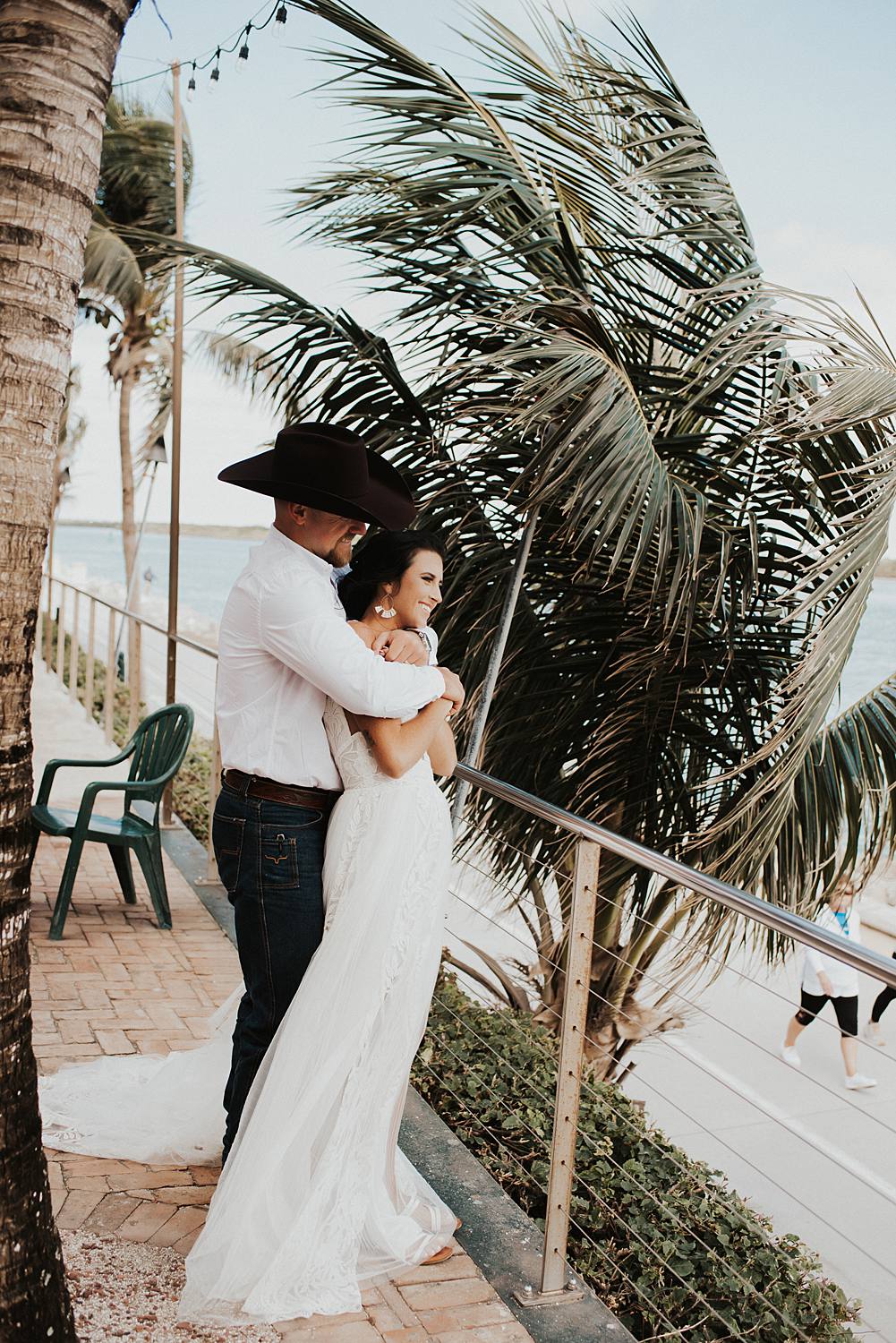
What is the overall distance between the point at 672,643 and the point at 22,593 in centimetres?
319

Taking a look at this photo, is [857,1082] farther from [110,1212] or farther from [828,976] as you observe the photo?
[110,1212]

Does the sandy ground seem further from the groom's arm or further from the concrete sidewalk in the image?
the concrete sidewalk

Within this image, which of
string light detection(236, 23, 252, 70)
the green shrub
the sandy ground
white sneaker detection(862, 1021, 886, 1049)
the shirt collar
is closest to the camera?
the sandy ground

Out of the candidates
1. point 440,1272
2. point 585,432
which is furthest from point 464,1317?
point 585,432

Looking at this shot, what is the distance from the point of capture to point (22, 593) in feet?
5.85

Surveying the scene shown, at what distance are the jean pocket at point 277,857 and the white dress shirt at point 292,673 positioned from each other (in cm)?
11

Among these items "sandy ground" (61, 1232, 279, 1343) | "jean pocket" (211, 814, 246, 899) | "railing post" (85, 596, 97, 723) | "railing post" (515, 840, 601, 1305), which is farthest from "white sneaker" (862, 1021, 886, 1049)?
"jean pocket" (211, 814, 246, 899)

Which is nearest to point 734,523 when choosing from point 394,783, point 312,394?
point 312,394

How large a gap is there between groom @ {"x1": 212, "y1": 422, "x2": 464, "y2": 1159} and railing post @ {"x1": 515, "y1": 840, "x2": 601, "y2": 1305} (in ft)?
1.41

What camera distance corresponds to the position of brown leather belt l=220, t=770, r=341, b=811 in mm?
2492

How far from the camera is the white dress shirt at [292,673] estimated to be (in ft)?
7.60

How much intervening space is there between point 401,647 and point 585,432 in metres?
1.70

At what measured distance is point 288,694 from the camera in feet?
8.12

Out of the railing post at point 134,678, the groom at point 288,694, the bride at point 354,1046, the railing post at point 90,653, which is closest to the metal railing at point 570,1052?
the bride at point 354,1046
